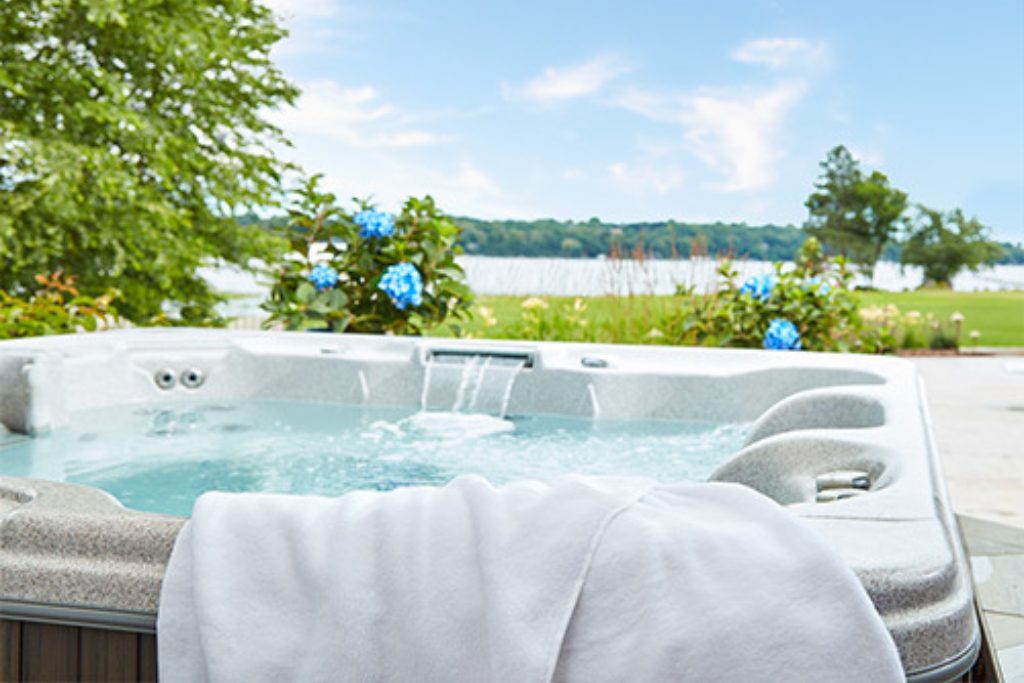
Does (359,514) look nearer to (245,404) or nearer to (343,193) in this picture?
(245,404)

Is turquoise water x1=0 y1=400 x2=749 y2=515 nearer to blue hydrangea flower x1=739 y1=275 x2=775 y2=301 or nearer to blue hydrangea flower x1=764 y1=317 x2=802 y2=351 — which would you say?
blue hydrangea flower x1=764 y1=317 x2=802 y2=351

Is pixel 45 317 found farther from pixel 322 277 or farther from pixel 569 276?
pixel 569 276

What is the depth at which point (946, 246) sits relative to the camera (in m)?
13.5

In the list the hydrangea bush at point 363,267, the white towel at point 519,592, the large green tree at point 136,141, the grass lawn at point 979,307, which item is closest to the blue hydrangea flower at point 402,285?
the hydrangea bush at point 363,267

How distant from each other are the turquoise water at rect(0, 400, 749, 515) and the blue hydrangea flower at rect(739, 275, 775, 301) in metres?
1.72

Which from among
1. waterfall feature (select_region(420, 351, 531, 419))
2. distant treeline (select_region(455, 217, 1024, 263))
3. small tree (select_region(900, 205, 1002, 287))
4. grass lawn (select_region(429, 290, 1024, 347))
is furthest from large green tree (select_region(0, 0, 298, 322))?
small tree (select_region(900, 205, 1002, 287))

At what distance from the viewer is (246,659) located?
3.72 ft

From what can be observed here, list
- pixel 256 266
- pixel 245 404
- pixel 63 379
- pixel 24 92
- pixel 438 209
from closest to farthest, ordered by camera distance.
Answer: pixel 63 379, pixel 245 404, pixel 438 209, pixel 24 92, pixel 256 266

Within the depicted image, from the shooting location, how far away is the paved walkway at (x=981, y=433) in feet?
Result: 11.3

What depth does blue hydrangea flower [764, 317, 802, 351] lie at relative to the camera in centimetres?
470

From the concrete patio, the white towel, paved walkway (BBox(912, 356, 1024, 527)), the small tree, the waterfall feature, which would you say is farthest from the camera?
the small tree

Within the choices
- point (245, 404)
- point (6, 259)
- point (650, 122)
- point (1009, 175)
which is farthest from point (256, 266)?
point (1009, 175)

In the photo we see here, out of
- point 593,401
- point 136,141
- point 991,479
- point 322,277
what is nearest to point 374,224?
point 322,277

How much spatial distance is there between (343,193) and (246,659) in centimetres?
414
